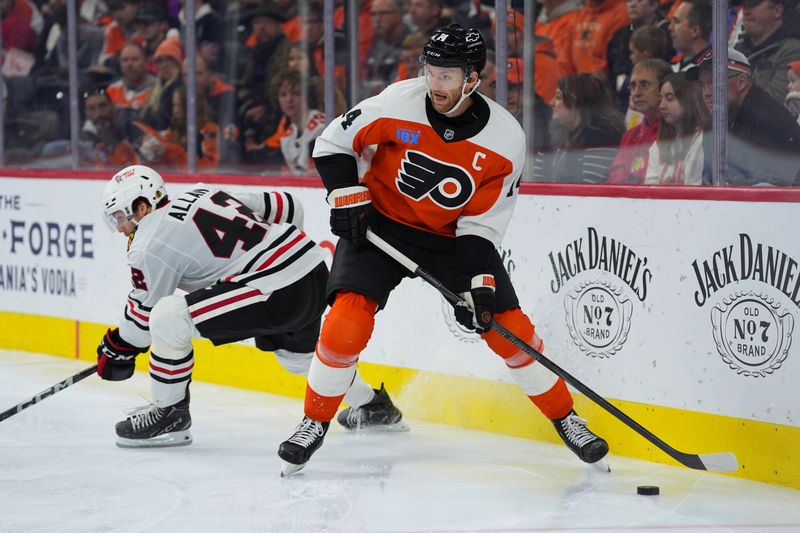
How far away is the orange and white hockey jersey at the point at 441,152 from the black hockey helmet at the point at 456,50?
15 cm

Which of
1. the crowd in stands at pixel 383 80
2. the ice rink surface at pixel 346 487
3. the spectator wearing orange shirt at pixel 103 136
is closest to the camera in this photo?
the ice rink surface at pixel 346 487

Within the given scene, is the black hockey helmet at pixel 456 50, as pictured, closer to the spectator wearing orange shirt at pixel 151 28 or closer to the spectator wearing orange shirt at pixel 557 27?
the spectator wearing orange shirt at pixel 557 27

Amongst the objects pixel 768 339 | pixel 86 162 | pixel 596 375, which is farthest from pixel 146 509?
pixel 86 162

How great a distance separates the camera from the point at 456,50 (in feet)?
10.4

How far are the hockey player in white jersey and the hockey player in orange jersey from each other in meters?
0.39

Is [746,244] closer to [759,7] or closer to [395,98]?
[759,7]

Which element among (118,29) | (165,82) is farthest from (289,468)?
(118,29)

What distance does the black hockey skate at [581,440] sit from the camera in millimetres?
3416

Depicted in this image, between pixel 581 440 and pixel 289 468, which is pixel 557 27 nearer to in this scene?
pixel 581 440

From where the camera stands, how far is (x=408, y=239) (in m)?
3.45

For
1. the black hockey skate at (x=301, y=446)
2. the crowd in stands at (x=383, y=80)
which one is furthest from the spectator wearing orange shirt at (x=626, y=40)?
the black hockey skate at (x=301, y=446)

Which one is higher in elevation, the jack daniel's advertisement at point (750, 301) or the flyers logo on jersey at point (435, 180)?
the flyers logo on jersey at point (435, 180)

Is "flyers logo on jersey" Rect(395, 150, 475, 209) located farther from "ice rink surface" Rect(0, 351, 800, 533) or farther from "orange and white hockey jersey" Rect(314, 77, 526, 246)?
"ice rink surface" Rect(0, 351, 800, 533)

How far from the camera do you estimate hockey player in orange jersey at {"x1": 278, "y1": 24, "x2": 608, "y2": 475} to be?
3289 millimetres
